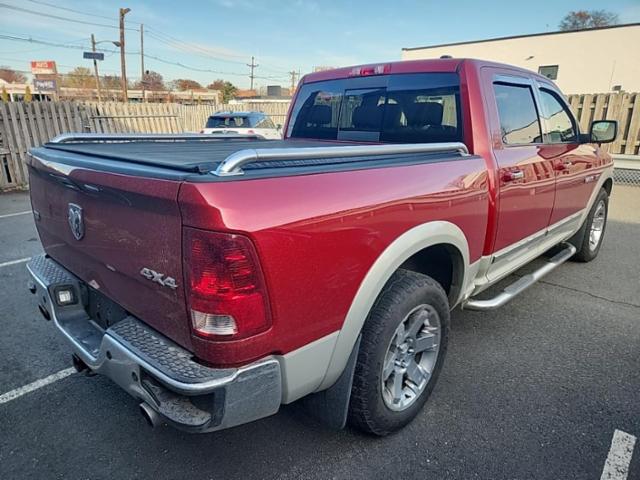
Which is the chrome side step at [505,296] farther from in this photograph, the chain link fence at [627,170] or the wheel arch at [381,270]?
the chain link fence at [627,170]

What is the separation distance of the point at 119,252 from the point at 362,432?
1.54 m

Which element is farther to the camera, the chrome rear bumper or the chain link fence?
the chain link fence

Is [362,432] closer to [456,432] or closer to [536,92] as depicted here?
[456,432]

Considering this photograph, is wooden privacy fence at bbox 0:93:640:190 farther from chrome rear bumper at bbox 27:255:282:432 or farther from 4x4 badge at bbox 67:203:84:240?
chrome rear bumper at bbox 27:255:282:432

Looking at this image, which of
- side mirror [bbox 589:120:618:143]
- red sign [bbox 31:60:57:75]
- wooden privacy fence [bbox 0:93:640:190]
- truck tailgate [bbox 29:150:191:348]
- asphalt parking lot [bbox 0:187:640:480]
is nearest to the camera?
truck tailgate [bbox 29:150:191:348]

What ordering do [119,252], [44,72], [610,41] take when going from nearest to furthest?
[119,252] → [610,41] → [44,72]

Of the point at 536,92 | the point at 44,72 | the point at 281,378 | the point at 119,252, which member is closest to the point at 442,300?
the point at 281,378

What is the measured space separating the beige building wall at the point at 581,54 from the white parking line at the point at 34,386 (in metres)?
29.2

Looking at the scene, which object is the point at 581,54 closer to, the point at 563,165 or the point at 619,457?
the point at 563,165

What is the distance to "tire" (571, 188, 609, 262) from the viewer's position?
4.84 m

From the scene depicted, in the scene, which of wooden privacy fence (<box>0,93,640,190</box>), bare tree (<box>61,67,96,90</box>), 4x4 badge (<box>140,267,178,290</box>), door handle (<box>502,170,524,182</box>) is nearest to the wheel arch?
door handle (<box>502,170,524,182</box>)

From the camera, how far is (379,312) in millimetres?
2105

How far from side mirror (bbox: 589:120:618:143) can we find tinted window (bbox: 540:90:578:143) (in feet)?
1.16

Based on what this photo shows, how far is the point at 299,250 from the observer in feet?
5.24
